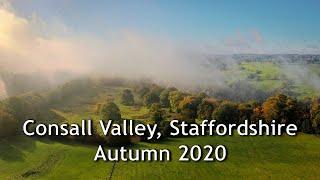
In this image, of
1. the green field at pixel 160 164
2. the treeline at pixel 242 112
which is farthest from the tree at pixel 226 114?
the green field at pixel 160 164

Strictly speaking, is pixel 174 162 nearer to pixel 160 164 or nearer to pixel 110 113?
Answer: pixel 160 164

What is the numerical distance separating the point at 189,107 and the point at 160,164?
5940 centimetres

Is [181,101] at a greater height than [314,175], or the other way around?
[181,101]

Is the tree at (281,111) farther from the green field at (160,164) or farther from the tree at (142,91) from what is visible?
the tree at (142,91)

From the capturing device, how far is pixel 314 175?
89.8 m

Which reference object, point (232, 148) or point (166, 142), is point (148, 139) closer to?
point (166, 142)

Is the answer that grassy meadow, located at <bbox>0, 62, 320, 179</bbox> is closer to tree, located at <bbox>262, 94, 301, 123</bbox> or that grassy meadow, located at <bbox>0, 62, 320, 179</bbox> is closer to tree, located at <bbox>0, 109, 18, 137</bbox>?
tree, located at <bbox>0, 109, 18, 137</bbox>

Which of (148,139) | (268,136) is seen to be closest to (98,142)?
(148,139)

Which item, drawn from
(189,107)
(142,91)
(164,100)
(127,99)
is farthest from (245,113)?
(142,91)

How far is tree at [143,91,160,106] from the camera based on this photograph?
168 m

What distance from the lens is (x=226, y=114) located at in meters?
135

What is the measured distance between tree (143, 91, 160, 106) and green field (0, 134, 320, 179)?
5775 cm

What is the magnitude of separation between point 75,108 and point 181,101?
3453 cm

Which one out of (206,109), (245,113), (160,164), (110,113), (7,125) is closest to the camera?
(160,164)
